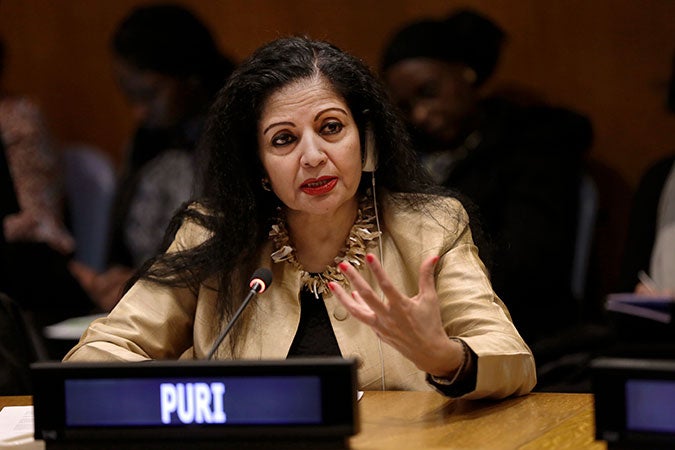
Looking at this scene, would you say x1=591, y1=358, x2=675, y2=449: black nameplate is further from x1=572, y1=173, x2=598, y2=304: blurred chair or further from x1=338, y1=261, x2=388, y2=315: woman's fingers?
x1=572, y1=173, x2=598, y2=304: blurred chair

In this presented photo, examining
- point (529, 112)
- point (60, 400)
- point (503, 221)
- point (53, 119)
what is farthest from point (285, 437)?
point (53, 119)

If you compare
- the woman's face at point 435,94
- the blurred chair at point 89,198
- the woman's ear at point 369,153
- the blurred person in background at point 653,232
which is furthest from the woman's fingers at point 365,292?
the blurred chair at point 89,198

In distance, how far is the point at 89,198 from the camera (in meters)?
5.39

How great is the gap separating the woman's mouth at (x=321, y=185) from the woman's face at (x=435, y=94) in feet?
7.01

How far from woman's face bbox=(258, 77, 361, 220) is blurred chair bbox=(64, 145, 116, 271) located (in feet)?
9.44

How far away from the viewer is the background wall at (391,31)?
189 inches

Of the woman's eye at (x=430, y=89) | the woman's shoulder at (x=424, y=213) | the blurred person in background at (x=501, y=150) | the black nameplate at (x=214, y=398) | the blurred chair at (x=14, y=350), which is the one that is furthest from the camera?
the woman's eye at (x=430, y=89)

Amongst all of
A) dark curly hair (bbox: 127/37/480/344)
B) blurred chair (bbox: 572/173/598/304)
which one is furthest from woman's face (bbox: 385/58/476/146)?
dark curly hair (bbox: 127/37/480/344)

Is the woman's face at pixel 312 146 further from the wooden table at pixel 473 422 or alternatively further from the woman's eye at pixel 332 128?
the wooden table at pixel 473 422

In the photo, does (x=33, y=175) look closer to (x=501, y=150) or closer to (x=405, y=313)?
(x=501, y=150)

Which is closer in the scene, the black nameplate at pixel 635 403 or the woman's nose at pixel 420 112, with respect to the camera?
the black nameplate at pixel 635 403

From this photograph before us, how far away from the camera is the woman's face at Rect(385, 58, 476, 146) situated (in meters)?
4.65

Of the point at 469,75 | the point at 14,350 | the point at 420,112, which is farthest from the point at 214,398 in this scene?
the point at 469,75

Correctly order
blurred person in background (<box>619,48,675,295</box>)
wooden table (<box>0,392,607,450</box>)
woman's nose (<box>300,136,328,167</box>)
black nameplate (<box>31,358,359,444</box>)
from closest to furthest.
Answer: black nameplate (<box>31,358,359,444</box>) < wooden table (<box>0,392,607,450</box>) < woman's nose (<box>300,136,328,167</box>) < blurred person in background (<box>619,48,675,295</box>)
